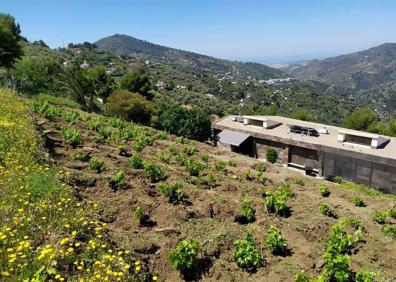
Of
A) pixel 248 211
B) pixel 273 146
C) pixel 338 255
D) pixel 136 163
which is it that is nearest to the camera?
pixel 338 255

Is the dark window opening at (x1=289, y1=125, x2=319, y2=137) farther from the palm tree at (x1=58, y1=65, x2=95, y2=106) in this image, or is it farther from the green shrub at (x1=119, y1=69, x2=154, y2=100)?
the green shrub at (x1=119, y1=69, x2=154, y2=100)

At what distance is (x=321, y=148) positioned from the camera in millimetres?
30297

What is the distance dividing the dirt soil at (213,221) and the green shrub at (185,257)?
22cm

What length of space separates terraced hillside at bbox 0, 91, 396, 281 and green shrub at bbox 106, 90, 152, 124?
2320 cm

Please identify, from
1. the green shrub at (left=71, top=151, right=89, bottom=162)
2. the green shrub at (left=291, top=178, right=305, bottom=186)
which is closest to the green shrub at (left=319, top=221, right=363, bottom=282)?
the green shrub at (left=291, top=178, right=305, bottom=186)

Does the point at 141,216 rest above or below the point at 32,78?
below

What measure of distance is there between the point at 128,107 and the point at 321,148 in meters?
21.5

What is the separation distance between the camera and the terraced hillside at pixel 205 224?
26.2 ft

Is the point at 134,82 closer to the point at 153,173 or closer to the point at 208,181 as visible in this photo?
the point at 208,181

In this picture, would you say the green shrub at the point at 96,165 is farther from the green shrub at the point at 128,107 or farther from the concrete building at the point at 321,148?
the green shrub at the point at 128,107

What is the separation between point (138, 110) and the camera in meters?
41.8

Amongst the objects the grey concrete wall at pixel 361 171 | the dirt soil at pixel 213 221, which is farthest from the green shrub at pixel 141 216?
the grey concrete wall at pixel 361 171

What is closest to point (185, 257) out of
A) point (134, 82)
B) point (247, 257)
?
point (247, 257)

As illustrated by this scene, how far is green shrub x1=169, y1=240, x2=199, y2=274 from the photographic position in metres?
7.94
